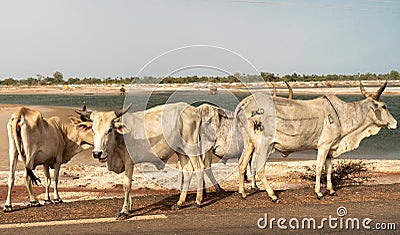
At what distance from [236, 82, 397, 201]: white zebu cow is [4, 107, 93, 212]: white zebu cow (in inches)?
137

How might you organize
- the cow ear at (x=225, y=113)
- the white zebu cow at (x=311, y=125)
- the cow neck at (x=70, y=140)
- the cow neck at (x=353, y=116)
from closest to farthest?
the white zebu cow at (x=311, y=125) < the cow neck at (x=353, y=116) < the cow ear at (x=225, y=113) < the cow neck at (x=70, y=140)

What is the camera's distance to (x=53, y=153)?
12.7 metres

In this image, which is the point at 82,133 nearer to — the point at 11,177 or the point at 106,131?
the point at 11,177

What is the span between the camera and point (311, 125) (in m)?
12.0

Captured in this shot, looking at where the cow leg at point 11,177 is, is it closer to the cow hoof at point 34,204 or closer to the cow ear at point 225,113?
the cow hoof at point 34,204

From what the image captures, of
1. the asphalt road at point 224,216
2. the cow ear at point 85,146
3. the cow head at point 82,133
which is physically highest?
the cow head at point 82,133

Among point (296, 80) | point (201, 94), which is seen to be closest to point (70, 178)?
point (201, 94)

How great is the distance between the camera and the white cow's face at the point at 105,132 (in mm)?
9508

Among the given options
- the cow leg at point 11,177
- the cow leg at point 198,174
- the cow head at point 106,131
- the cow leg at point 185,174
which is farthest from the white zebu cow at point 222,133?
the cow leg at point 11,177

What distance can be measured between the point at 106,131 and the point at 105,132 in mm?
25

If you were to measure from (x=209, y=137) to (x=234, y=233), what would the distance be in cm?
344

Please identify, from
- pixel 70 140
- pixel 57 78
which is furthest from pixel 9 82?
pixel 70 140

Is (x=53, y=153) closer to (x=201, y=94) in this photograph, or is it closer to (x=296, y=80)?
(x=201, y=94)

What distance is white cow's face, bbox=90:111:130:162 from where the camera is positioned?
31.2 feet
